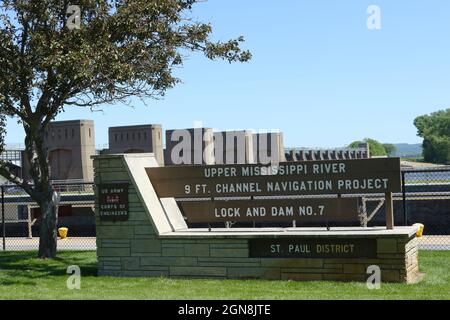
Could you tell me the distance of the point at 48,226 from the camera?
1499 centimetres

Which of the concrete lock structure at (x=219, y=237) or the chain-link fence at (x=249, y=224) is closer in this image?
the concrete lock structure at (x=219, y=237)

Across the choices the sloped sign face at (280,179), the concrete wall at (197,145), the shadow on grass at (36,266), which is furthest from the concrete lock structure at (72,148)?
the sloped sign face at (280,179)

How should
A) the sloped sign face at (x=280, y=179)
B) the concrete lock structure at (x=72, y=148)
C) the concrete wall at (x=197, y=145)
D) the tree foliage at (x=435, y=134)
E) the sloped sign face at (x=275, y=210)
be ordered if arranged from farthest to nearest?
1. the tree foliage at (x=435, y=134)
2. the concrete lock structure at (x=72, y=148)
3. the concrete wall at (x=197, y=145)
4. the sloped sign face at (x=275, y=210)
5. the sloped sign face at (x=280, y=179)

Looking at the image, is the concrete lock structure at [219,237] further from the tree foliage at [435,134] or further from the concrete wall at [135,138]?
the tree foliage at [435,134]

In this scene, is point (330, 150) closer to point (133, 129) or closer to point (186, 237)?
point (133, 129)

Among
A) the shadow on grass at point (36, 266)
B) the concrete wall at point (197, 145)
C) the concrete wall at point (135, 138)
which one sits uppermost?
the concrete wall at point (135, 138)

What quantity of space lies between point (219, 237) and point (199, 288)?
1.31 metres

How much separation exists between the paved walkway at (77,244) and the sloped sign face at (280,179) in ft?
19.7

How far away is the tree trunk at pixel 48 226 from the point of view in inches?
590

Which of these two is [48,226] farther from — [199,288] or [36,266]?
[199,288]

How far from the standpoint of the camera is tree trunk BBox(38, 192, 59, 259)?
15.0 meters

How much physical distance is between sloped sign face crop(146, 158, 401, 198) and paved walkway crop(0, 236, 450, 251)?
5993mm

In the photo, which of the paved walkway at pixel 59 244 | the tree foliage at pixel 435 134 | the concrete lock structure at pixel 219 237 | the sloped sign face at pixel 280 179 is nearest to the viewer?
the concrete lock structure at pixel 219 237

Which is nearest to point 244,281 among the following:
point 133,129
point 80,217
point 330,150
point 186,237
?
point 186,237
